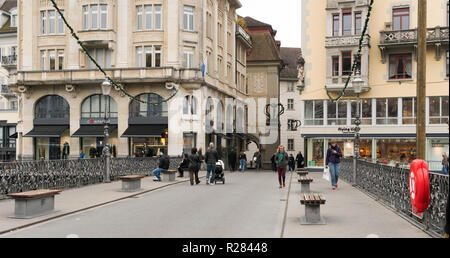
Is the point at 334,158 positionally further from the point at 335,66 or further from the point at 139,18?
the point at 139,18

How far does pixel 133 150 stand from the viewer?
4275 centimetres

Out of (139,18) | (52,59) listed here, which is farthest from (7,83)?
(139,18)

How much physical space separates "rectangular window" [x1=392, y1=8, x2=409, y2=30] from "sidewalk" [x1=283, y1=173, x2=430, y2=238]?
28.0 meters

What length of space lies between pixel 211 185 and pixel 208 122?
21.0m

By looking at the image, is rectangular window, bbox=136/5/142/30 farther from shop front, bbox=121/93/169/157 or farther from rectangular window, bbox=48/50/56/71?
rectangular window, bbox=48/50/56/71

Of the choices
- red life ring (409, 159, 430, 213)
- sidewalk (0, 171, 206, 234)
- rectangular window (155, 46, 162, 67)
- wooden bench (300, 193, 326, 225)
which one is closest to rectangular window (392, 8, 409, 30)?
rectangular window (155, 46, 162, 67)

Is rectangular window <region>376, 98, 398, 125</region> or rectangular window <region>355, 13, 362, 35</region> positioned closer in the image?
rectangular window <region>376, 98, 398, 125</region>

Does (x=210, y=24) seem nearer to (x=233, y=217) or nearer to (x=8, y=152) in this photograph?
(x=8, y=152)

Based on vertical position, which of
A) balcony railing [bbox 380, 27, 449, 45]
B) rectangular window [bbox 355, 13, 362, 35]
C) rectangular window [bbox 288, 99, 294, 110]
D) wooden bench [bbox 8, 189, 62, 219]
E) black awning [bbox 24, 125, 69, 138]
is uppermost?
rectangular window [bbox 355, 13, 362, 35]

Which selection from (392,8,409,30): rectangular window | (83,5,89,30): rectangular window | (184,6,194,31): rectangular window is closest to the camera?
(392,8,409,30): rectangular window

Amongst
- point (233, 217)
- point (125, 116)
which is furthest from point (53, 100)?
point (233, 217)

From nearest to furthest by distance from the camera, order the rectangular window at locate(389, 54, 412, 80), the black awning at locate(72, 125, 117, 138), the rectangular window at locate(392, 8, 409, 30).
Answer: the rectangular window at locate(389, 54, 412, 80) < the rectangular window at locate(392, 8, 409, 30) < the black awning at locate(72, 125, 117, 138)

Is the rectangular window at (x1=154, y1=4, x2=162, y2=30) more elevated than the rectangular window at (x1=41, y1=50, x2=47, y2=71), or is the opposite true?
the rectangular window at (x1=154, y1=4, x2=162, y2=30)

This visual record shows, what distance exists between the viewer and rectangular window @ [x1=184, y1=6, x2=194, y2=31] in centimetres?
4269
